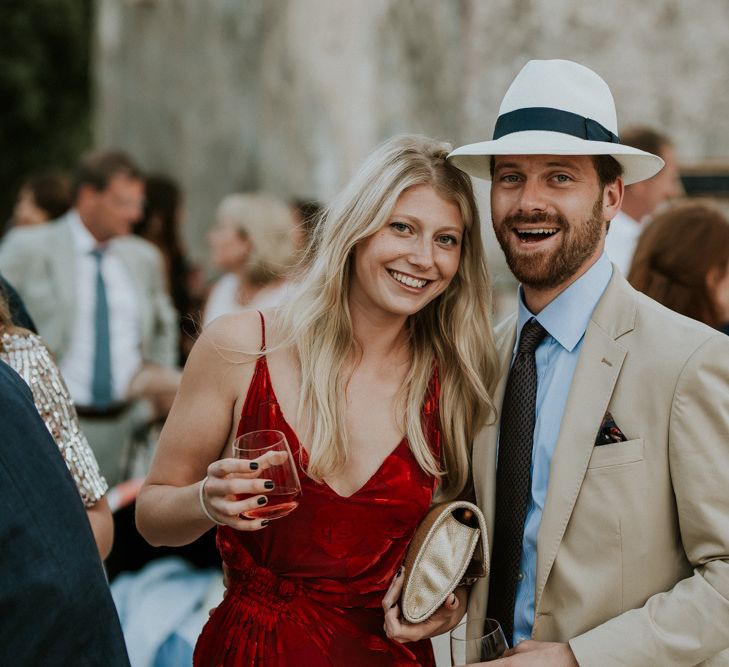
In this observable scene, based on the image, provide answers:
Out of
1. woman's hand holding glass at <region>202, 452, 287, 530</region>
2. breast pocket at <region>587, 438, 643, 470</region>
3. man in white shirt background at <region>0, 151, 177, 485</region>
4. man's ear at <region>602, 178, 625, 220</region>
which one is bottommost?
man in white shirt background at <region>0, 151, 177, 485</region>

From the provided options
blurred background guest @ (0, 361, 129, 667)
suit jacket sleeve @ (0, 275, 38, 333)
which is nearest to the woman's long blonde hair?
suit jacket sleeve @ (0, 275, 38, 333)

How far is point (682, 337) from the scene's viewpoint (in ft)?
8.34

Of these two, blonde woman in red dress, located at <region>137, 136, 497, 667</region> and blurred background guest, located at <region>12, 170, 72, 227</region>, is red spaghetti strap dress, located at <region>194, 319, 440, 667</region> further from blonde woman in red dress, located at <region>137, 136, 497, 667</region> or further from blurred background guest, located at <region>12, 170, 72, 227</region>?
blurred background guest, located at <region>12, 170, 72, 227</region>

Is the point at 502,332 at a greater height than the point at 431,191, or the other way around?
the point at 431,191

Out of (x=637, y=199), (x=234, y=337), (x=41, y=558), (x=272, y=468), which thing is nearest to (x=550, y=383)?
(x=272, y=468)

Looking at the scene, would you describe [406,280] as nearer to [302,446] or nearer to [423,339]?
[423,339]

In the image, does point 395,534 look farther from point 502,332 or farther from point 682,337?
point 682,337

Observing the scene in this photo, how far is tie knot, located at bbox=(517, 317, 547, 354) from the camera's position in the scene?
9.39ft

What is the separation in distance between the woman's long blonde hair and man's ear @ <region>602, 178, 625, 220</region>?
0.42 meters

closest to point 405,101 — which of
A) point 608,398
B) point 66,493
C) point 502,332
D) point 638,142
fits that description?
point 638,142

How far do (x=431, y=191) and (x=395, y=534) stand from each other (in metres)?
1.00

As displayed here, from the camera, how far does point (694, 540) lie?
2486mm

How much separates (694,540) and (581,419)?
39cm

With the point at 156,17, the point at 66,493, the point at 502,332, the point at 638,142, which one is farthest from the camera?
the point at 156,17
